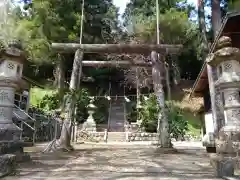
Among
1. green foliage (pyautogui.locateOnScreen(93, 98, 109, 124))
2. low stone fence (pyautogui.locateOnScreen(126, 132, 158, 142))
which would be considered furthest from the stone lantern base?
green foliage (pyautogui.locateOnScreen(93, 98, 109, 124))

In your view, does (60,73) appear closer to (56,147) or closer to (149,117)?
(149,117)

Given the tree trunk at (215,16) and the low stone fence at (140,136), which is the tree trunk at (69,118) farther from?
the low stone fence at (140,136)

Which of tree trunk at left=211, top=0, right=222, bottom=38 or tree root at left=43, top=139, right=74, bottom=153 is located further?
tree trunk at left=211, top=0, right=222, bottom=38

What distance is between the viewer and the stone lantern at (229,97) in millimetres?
4848

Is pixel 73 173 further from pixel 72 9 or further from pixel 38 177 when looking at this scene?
pixel 72 9

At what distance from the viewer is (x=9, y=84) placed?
5.83 meters

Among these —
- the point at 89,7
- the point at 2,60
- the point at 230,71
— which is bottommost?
the point at 230,71

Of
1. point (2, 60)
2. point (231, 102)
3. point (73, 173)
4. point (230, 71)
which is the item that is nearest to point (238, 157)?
point (231, 102)

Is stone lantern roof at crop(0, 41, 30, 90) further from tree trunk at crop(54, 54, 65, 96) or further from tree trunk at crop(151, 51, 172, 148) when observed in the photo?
tree trunk at crop(54, 54, 65, 96)

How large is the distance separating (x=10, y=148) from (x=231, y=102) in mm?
5208

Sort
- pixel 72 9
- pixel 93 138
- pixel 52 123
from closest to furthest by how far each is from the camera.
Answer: pixel 52 123 → pixel 93 138 → pixel 72 9

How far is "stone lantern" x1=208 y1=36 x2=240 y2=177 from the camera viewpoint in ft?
15.9

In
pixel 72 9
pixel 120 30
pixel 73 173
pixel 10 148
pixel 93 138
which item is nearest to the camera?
pixel 73 173

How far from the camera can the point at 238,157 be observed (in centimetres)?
473
